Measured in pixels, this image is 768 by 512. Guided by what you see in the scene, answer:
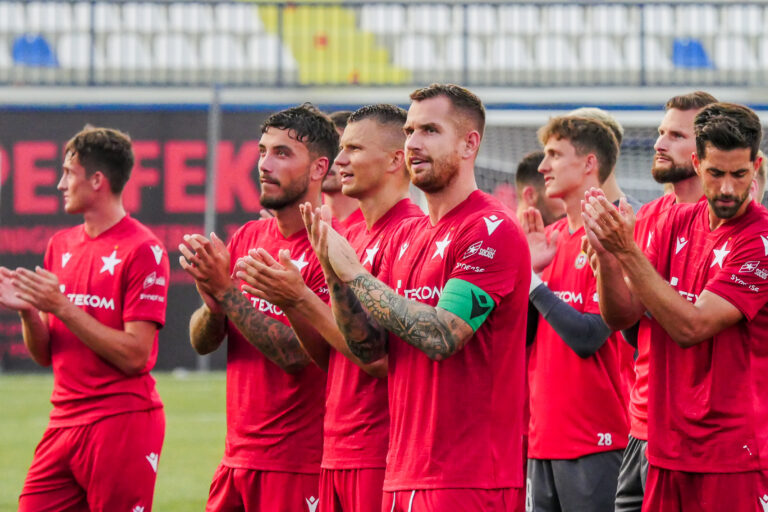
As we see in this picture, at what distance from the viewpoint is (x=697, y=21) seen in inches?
858

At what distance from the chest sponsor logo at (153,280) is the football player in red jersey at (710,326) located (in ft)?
8.29

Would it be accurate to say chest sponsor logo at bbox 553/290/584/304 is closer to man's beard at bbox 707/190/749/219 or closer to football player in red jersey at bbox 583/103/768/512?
football player in red jersey at bbox 583/103/768/512

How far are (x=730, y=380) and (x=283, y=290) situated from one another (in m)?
1.80

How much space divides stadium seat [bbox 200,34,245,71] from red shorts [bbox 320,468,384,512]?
17.4 metres

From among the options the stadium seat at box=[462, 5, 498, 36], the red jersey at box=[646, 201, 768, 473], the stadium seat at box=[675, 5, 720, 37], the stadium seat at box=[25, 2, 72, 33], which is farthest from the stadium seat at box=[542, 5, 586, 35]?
the red jersey at box=[646, 201, 768, 473]

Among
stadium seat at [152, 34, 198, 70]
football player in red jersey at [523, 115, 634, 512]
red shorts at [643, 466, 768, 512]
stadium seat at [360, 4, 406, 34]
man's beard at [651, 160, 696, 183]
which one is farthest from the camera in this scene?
stadium seat at [360, 4, 406, 34]

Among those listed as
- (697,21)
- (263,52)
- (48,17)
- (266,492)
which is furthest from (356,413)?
(697,21)

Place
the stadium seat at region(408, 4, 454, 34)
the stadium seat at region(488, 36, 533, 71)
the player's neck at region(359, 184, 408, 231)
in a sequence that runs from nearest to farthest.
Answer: the player's neck at region(359, 184, 408, 231)
the stadium seat at region(488, 36, 533, 71)
the stadium seat at region(408, 4, 454, 34)

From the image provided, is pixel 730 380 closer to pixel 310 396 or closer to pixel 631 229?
pixel 631 229

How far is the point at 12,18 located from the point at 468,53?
868cm

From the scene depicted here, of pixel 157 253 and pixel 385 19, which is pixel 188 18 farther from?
pixel 157 253

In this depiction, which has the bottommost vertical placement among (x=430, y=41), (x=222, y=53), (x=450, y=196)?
(x=450, y=196)

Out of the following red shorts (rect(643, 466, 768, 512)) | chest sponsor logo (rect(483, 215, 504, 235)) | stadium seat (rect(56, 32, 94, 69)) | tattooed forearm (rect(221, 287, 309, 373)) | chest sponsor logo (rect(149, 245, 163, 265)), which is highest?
stadium seat (rect(56, 32, 94, 69))

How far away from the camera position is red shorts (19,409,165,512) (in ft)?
18.8
